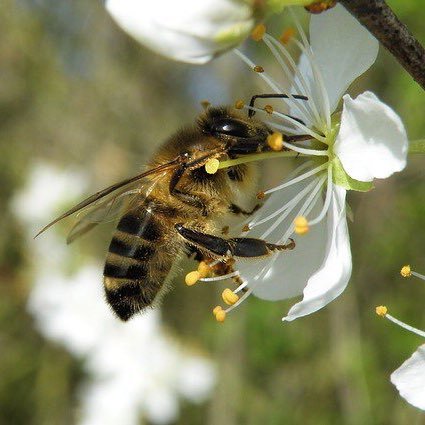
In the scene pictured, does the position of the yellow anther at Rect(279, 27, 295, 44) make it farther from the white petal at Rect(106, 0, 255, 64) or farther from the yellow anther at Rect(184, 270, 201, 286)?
the yellow anther at Rect(184, 270, 201, 286)

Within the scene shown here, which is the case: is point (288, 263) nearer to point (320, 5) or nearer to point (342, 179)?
point (342, 179)

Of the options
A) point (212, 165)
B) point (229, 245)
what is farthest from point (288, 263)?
point (212, 165)

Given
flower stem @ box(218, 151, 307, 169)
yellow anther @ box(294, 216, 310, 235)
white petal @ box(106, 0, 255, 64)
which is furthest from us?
flower stem @ box(218, 151, 307, 169)

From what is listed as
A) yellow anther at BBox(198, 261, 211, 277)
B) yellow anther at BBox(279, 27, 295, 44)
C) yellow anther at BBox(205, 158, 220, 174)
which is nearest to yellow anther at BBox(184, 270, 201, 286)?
yellow anther at BBox(198, 261, 211, 277)

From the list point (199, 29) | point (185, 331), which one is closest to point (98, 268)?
point (185, 331)

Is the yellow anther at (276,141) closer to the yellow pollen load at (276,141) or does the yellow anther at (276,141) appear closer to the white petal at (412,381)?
the yellow pollen load at (276,141)
